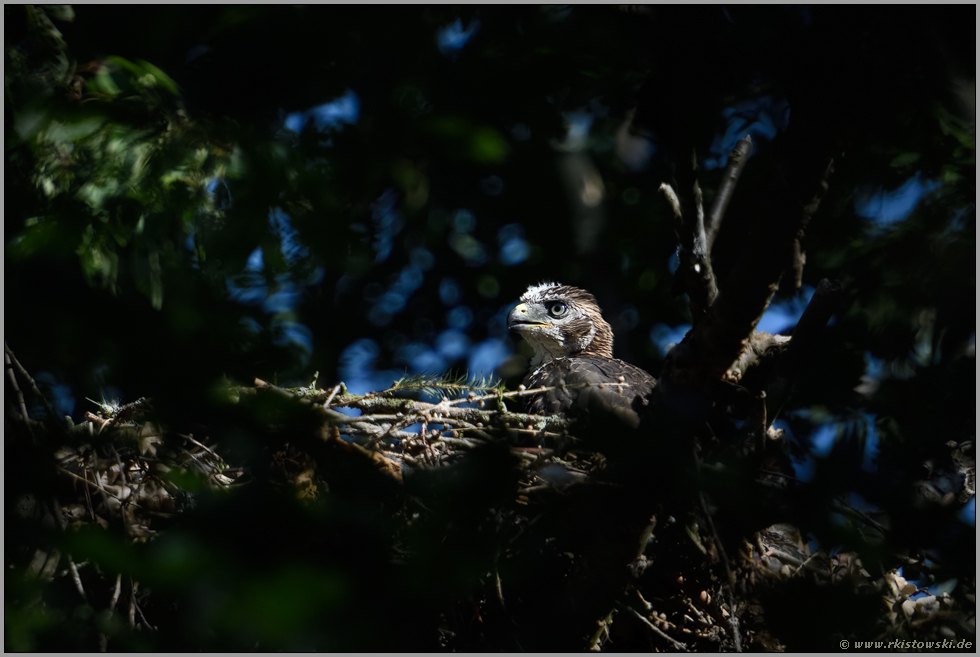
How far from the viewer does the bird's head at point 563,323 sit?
569 cm

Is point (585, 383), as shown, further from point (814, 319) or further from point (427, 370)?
point (814, 319)

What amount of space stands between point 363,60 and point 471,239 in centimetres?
272

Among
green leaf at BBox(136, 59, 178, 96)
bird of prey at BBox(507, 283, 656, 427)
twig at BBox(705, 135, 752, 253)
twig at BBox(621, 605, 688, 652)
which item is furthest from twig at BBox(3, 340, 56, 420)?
bird of prey at BBox(507, 283, 656, 427)

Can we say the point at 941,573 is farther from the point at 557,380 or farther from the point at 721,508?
the point at 557,380

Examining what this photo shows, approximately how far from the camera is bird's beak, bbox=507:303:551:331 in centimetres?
559

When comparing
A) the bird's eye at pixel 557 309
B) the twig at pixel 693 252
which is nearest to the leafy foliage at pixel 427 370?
the twig at pixel 693 252

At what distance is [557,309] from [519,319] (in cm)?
42

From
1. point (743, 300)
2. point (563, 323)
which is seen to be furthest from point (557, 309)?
point (743, 300)

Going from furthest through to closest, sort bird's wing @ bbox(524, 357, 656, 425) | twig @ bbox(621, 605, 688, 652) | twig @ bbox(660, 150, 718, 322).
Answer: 1. bird's wing @ bbox(524, 357, 656, 425)
2. twig @ bbox(621, 605, 688, 652)
3. twig @ bbox(660, 150, 718, 322)

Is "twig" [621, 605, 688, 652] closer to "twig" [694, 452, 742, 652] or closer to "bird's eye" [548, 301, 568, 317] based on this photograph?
"twig" [694, 452, 742, 652]

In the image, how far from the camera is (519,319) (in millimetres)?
5602

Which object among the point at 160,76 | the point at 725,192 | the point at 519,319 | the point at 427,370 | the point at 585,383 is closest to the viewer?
the point at 160,76

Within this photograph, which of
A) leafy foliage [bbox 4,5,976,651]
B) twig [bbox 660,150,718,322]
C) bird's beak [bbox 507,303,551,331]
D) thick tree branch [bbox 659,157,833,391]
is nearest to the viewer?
leafy foliage [bbox 4,5,976,651]

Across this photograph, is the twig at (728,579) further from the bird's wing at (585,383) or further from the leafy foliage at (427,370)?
the bird's wing at (585,383)
